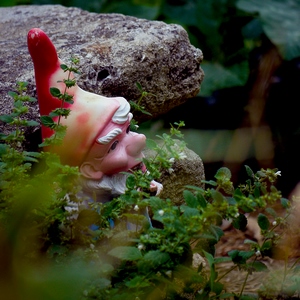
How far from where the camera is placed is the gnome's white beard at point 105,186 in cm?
174

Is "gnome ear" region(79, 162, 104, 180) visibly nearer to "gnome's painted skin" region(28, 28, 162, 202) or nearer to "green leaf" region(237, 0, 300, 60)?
"gnome's painted skin" region(28, 28, 162, 202)

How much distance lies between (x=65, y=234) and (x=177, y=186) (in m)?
0.76

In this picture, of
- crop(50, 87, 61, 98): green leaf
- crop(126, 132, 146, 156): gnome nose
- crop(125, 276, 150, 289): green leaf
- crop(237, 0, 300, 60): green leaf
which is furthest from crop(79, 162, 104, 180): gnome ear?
crop(237, 0, 300, 60): green leaf

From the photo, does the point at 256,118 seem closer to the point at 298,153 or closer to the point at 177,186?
the point at 298,153

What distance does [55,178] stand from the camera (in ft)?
4.97

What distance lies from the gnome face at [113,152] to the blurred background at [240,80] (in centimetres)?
184

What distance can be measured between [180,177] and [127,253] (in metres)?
0.82

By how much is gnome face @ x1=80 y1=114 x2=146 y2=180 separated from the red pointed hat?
2 cm

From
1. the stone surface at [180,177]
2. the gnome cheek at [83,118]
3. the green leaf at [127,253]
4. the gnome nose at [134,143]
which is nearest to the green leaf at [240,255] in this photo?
the green leaf at [127,253]

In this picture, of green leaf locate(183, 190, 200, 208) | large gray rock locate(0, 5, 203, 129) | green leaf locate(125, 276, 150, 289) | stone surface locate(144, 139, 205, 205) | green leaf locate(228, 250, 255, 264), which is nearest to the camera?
green leaf locate(125, 276, 150, 289)

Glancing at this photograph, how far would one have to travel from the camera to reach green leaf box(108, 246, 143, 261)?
1.39 m

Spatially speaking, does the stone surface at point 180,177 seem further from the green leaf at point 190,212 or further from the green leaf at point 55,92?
the green leaf at point 190,212

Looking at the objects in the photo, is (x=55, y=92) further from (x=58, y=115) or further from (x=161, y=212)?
(x=161, y=212)

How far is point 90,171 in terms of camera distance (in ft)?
5.70
